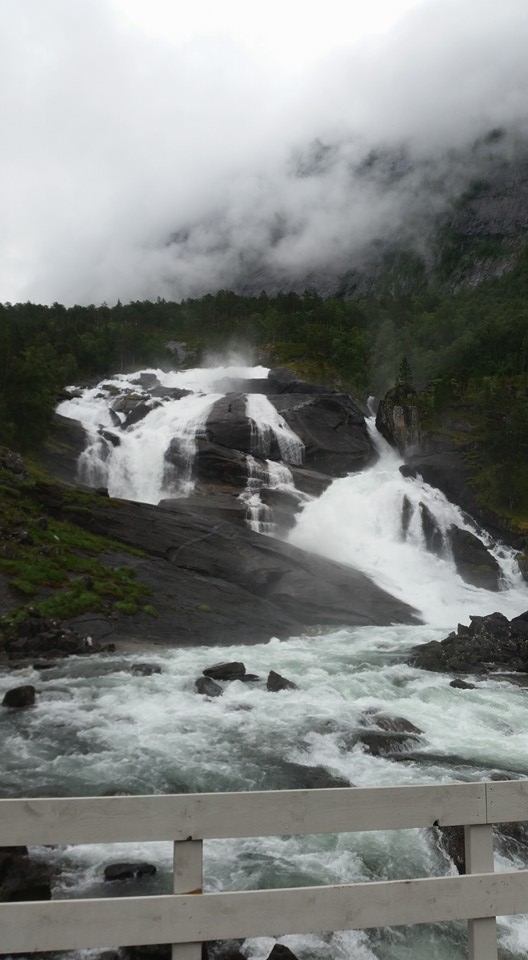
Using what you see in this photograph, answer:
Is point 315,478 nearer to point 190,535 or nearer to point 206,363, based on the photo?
point 190,535

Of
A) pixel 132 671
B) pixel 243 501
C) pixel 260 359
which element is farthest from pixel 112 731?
pixel 260 359

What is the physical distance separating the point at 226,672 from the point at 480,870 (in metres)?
15.4

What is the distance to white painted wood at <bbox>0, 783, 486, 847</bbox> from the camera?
366cm

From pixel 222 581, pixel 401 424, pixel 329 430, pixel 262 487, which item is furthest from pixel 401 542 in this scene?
pixel 401 424

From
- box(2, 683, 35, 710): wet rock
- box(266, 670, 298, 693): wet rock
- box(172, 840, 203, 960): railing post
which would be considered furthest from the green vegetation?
box(172, 840, 203, 960): railing post

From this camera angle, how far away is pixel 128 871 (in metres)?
8.40

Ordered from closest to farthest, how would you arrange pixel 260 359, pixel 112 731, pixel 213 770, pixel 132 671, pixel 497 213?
1. pixel 213 770
2. pixel 112 731
3. pixel 132 671
4. pixel 260 359
5. pixel 497 213

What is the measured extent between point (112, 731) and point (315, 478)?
39.9 m

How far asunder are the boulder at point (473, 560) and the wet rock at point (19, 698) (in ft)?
105

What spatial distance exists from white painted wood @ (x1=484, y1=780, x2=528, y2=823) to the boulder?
38.9 metres

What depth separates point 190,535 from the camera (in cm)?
3456

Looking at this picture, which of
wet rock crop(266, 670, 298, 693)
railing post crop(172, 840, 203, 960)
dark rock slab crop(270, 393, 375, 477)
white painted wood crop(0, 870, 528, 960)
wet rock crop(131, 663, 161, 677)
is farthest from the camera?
dark rock slab crop(270, 393, 375, 477)

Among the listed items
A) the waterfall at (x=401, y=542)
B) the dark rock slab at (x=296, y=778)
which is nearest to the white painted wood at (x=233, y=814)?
the dark rock slab at (x=296, y=778)

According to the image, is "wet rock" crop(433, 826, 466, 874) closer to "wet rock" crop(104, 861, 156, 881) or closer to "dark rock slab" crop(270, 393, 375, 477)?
"wet rock" crop(104, 861, 156, 881)
